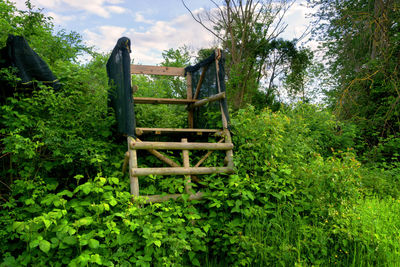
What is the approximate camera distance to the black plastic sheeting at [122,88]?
4.65 metres

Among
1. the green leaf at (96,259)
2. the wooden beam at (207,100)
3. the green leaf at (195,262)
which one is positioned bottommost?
the green leaf at (195,262)

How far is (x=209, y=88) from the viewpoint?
5.89 meters

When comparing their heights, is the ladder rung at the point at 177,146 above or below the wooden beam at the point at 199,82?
below

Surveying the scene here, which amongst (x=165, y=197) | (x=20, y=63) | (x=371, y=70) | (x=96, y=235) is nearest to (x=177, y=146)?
(x=165, y=197)

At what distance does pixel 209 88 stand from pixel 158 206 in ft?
9.79

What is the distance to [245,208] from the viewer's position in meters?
3.97

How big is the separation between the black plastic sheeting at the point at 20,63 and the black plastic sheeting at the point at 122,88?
117 centimetres

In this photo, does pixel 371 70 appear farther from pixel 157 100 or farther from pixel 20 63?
pixel 20 63

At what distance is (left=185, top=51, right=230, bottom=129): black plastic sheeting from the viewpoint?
5.39 meters

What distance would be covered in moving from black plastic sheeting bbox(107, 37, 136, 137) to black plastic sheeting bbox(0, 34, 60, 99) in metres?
1.17

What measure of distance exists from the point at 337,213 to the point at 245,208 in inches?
48.5

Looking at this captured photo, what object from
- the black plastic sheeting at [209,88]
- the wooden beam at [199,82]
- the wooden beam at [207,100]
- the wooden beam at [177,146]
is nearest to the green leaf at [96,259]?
the wooden beam at [177,146]

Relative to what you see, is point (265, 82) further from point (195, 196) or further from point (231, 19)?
point (195, 196)

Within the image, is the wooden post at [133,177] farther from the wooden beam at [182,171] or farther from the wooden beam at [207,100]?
the wooden beam at [207,100]
